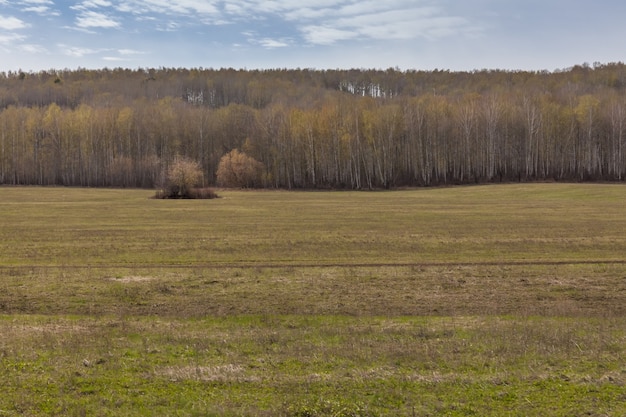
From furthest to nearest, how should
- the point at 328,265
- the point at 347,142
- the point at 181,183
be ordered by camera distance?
the point at 347,142
the point at 181,183
the point at 328,265

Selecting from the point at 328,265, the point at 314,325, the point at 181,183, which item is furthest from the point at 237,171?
the point at 314,325

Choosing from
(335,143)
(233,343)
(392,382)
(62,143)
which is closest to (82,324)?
(233,343)

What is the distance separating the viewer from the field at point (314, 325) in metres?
7.78

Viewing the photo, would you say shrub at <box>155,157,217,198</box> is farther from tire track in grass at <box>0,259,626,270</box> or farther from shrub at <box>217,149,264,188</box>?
tire track in grass at <box>0,259,626,270</box>

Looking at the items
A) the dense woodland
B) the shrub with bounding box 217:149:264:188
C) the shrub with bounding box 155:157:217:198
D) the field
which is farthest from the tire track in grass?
the shrub with bounding box 217:149:264:188

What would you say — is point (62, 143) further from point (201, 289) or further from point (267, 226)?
point (201, 289)

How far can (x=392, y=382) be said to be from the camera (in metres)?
8.31

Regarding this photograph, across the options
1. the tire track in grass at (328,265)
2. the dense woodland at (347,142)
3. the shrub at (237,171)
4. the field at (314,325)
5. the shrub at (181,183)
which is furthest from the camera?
the dense woodland at (347,142)

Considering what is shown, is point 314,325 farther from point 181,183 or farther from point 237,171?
point 237,171

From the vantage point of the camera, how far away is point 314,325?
41.3 feet

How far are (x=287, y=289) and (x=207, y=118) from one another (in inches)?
4705

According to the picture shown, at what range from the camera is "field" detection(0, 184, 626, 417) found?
7.78m

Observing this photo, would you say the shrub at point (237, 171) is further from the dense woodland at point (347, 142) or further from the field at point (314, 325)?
the field at point (314, 325)

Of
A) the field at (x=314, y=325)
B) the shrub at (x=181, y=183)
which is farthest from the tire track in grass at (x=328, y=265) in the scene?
the shrub at (x=181, y=183)
